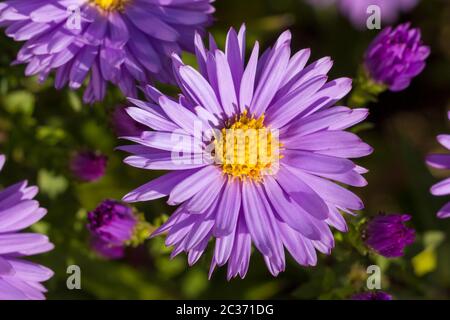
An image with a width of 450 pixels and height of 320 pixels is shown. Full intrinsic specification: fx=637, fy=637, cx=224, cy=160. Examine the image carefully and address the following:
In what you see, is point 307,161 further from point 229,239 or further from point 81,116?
point 81,116

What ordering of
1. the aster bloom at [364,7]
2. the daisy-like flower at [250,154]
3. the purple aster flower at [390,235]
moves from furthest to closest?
the aster bloom at [364,7]
the purple aster flower at [390,235]
the daisy-like flower at [250,154]

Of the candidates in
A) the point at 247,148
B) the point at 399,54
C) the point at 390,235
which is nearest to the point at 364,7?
the point at 399,54

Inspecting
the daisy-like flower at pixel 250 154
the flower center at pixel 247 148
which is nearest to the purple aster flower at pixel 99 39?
the daisy-like flower at pixel 250 154

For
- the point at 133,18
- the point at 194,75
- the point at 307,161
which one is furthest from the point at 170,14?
the point at 307,161

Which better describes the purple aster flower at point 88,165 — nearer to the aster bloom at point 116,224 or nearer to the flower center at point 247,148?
the aster bloom at point 116,224

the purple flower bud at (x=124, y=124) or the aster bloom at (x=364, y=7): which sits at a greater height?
the aster bloom at (x=364, y=7)

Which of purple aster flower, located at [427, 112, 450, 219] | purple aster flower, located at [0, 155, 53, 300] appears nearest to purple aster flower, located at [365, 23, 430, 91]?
purple aster flower, located at [427, 112, 450, 219]

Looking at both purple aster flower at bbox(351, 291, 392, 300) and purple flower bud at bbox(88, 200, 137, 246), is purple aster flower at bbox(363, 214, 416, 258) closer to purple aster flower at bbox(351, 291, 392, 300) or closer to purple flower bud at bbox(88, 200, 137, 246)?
purple aster flower at bbox(351, 291, 392, 300)
